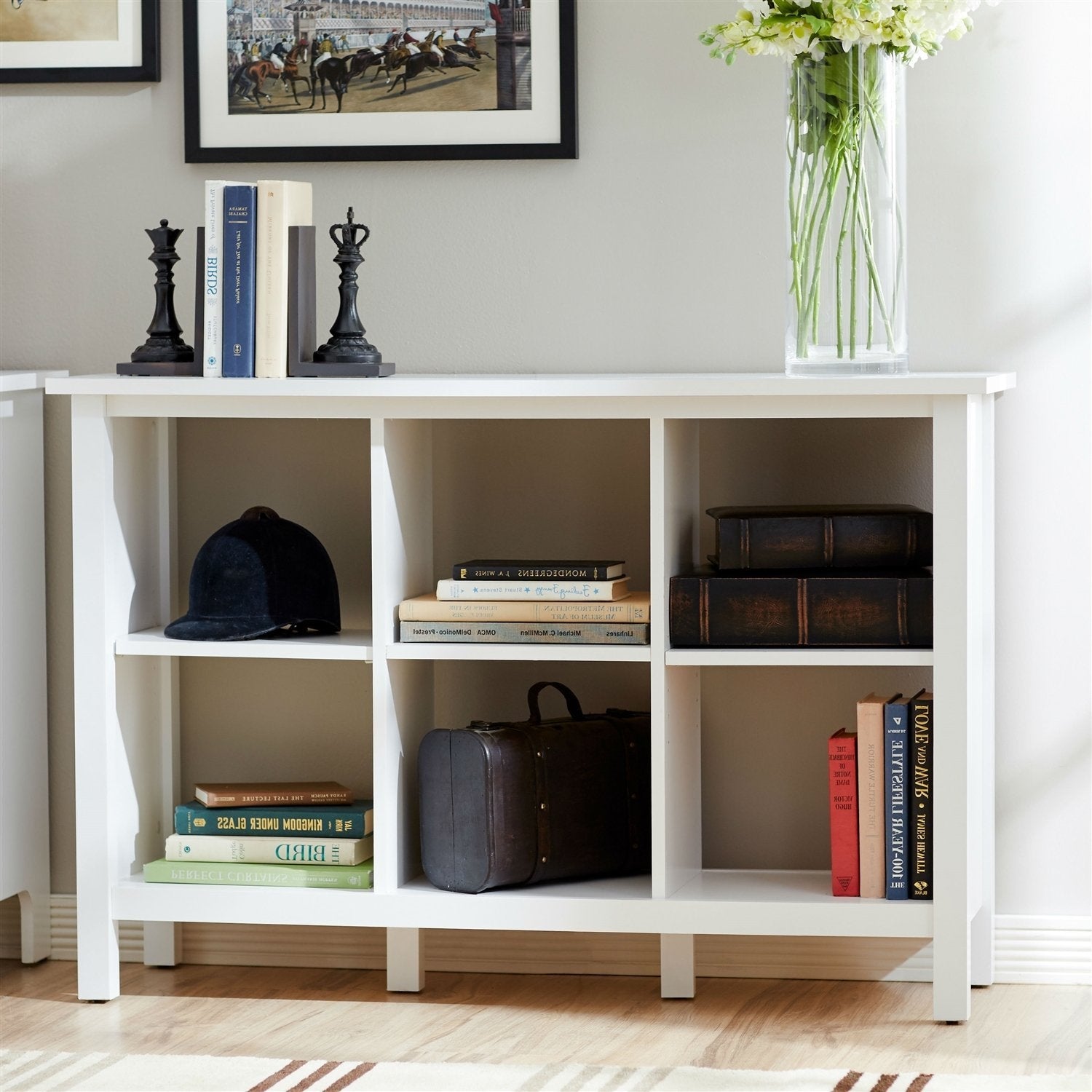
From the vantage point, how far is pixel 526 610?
210cm

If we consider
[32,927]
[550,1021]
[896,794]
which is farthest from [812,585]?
[32,927]

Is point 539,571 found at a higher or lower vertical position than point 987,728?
higher

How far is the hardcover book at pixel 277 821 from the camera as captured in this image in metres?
2.21

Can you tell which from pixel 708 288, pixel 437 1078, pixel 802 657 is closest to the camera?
pixel 437 1078

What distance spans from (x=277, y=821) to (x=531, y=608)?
50 centimetres

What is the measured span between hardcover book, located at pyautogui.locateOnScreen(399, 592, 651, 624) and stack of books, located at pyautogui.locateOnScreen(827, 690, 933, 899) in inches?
13.3

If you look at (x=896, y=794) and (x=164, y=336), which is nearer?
(x=896, y=794)

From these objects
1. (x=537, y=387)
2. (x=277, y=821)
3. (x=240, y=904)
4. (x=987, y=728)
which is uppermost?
(x=537, y=387)

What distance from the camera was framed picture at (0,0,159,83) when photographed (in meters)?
2.42

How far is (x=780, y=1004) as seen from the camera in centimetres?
223

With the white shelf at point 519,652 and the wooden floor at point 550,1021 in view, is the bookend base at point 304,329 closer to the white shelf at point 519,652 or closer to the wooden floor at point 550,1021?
the white shelf at point 519,652

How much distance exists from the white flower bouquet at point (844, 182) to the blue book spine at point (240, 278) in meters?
0.67

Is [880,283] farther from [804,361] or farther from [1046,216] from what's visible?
[1046,216]

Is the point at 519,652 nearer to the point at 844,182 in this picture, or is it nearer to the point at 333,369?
the point at 333,369
